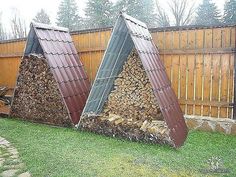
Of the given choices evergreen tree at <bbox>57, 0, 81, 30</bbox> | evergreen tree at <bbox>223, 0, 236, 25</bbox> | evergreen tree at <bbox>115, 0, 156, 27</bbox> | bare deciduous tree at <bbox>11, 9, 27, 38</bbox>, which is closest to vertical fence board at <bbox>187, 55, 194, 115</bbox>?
evergreen tree at <bbox>223, 0, 236, 25</bbox>

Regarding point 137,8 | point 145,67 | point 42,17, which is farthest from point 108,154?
point 42,17

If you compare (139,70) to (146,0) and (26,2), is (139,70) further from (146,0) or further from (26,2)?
(26,2)

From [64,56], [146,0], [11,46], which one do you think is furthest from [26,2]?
[64,56]

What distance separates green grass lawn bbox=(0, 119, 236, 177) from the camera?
16.0 ft

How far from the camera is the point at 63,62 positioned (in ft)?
27.6

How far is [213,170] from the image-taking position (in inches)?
198

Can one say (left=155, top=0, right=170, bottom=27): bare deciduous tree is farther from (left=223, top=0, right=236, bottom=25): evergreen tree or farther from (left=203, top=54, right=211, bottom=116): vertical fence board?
(left=203, top=54, right=211, bottom=116): vertical fence board

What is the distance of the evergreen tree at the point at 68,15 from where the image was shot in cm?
3056

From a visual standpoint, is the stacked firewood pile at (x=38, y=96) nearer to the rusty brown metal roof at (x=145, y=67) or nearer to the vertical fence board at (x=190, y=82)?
the rusty brown metal roof at (x=145, y=67)

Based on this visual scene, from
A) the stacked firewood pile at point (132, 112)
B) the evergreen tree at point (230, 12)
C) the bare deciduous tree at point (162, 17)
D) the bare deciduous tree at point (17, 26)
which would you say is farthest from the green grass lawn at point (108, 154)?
the bare deciduous tree at point (17, 26)

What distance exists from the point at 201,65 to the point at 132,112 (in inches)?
84.4

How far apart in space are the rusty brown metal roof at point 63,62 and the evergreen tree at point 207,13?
1864 centimetres

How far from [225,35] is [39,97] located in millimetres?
5154

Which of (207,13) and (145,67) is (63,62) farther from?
(207,13)
